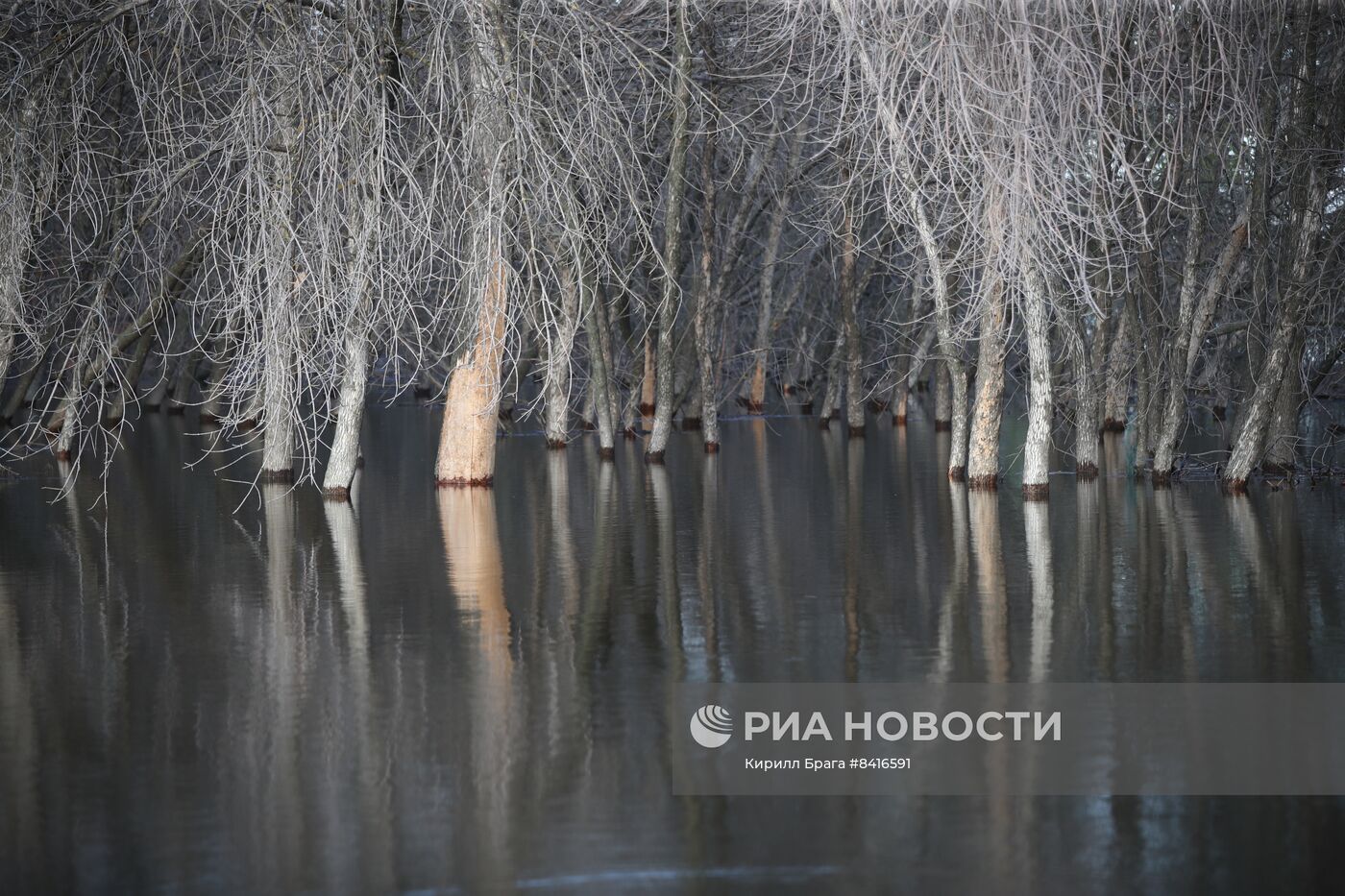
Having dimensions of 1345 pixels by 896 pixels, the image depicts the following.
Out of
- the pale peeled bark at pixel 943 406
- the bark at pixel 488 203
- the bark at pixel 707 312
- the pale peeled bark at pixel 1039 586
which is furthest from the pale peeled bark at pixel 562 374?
the pale peeled bark at pixel 943 406

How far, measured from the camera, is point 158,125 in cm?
1519

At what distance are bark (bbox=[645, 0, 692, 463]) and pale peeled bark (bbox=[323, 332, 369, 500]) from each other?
4029 mm

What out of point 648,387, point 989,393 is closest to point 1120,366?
point 989,393

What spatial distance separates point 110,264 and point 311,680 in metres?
9.23

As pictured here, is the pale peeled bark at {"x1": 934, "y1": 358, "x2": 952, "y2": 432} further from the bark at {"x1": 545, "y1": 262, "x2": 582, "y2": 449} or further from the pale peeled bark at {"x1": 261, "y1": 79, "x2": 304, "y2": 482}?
the pale peeled bark at {"x1": 261, "y1": 79, "x2": 304, "y2": 482}

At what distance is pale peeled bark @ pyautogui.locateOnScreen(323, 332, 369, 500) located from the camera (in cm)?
1418

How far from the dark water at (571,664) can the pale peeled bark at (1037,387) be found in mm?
334

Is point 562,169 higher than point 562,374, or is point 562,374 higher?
point 562,169

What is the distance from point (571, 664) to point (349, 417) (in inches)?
302

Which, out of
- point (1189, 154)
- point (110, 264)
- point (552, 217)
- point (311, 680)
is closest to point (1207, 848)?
point (311, 680)

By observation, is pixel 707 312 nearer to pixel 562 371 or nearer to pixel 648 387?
pixel 562 371

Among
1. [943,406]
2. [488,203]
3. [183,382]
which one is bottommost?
[943,406]

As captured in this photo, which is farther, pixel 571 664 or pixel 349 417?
pixel 349 417

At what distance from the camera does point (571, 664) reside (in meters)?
7.45
